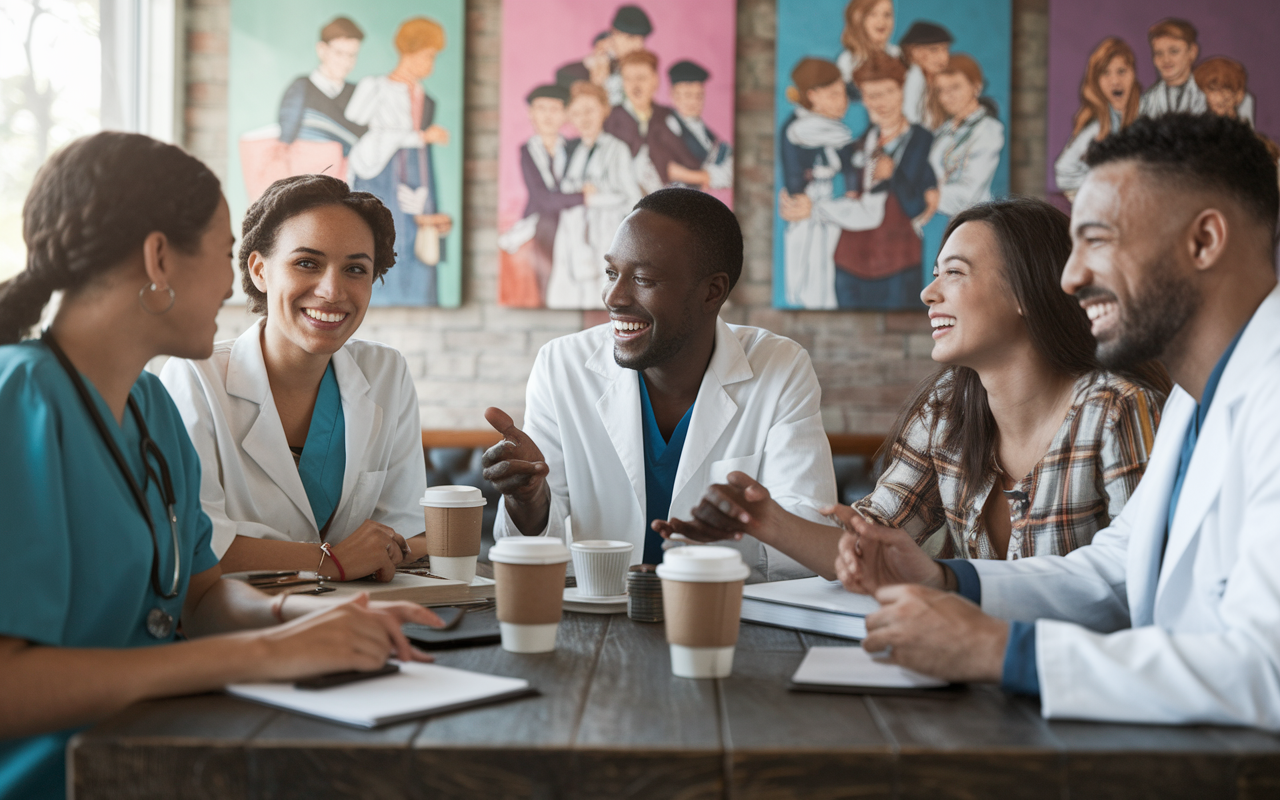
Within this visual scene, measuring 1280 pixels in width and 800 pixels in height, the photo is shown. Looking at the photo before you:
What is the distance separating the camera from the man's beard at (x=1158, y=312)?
1.36 meters

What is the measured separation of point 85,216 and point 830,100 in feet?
11.1

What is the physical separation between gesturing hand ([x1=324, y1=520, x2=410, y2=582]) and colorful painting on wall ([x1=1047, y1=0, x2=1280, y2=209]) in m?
3.36

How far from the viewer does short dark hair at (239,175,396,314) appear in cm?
217

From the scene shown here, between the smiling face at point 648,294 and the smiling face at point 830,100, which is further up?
the smiling face at point 830,100

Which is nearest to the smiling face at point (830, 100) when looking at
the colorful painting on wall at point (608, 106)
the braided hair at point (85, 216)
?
the colorful painting on wall at point (608, 106)

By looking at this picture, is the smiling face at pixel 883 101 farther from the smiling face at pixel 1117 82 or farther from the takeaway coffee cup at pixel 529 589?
the takeaway coffee cup at pixel 529 589

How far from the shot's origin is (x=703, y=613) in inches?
43.1

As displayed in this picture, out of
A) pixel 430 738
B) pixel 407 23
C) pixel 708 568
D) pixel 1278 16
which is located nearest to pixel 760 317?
pixel 407 23

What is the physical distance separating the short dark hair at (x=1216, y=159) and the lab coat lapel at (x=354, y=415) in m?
1.61

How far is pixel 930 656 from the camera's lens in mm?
1081

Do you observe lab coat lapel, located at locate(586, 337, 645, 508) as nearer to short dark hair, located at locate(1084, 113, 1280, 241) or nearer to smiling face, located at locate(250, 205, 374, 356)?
smiling face, located at locate(250, 205, 374, 356)

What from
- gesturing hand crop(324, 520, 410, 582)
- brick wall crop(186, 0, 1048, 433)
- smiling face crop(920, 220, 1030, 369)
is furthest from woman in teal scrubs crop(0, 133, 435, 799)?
brick wall crop(186, 0, 1048, 433)

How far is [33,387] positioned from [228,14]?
3.57 meters

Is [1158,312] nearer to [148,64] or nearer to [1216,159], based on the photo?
[1216,159]
